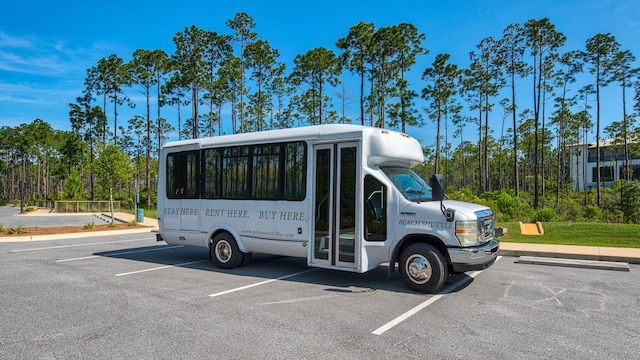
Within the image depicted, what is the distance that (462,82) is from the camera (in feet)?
141

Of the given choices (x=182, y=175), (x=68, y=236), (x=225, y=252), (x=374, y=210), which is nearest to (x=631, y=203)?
(x=374, y=210)

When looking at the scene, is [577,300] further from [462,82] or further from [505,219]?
[462,82]

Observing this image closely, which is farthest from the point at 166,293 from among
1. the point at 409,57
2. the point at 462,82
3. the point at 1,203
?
the point at 1,203

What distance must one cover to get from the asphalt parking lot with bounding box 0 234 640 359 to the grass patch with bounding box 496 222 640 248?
3.80 metres

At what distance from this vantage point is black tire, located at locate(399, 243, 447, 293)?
6422 mm

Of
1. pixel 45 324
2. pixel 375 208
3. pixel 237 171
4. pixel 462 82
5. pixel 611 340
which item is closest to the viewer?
pixel 611 340

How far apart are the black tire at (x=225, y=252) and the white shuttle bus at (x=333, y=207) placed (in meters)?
0.02

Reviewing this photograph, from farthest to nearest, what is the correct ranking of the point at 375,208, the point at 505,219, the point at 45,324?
the point at 505,219 < the point at 375,208 < the point at 45,324

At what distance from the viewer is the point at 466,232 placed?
6316mm

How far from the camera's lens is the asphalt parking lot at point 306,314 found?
14.1ft

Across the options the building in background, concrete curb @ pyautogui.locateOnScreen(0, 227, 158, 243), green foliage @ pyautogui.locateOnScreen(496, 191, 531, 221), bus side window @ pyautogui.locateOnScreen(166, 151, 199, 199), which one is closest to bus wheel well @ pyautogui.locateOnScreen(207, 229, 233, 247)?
bus side window @ pyautogui.locateOnScreen(166, 151, 199, 199)

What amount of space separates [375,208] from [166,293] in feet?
12.9

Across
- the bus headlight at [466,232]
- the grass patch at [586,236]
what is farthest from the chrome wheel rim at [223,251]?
the grass patch at [586,236]

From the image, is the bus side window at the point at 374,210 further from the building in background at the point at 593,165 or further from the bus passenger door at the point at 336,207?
the building in background at the point at 593,165
